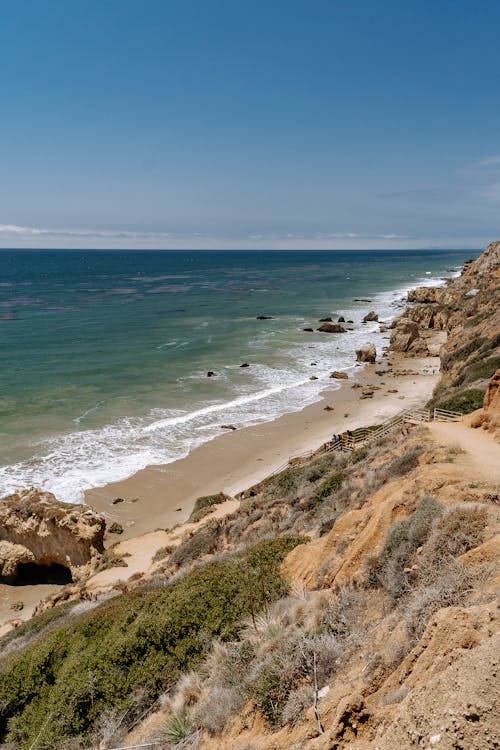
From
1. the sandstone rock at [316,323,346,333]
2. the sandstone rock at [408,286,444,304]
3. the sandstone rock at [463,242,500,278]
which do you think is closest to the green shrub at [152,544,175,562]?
the sandstone rock at [316,323,346,333]

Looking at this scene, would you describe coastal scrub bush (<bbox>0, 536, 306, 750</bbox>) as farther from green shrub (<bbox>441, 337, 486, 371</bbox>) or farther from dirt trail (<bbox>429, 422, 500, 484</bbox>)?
green shrub (<bbox>441, 337, 486, 371</bbox>)

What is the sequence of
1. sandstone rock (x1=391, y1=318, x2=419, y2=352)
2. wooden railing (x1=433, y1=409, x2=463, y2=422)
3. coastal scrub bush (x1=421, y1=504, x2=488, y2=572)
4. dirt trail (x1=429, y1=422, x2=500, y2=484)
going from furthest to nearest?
sandstone rock (x1=391, y1=318, x2=419, y2=352), wooden railing (x1=433, y1=409, x2=463, y2=422), dirt trail (x1=429, y1=422, x2=500, y2=484), coastal scrub bush (x1=421, y1=504, x2=488, y2=572)

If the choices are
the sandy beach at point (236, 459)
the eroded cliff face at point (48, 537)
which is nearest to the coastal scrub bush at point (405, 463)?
the sandy beach at point (236, 459)

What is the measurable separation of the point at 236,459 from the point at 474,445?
1463 cm

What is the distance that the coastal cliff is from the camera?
3.95 metres

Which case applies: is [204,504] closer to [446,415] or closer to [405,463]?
[405,463]

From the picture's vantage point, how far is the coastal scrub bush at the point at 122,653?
732cm

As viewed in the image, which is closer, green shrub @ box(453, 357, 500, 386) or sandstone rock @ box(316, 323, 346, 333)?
green shrub @ box(453, 357, 500, 386)

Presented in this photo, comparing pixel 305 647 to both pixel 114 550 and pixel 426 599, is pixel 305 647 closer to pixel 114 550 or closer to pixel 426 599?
pixel 426 599

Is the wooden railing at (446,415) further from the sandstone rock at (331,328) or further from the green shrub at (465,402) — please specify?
the sandstone rock at (331,328)

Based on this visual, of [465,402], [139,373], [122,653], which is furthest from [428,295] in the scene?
[122,653]

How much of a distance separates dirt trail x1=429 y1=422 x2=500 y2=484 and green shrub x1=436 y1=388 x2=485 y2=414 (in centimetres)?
187

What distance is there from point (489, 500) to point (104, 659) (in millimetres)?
7003

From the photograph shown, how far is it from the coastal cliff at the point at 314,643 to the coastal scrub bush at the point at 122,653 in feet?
0.08
